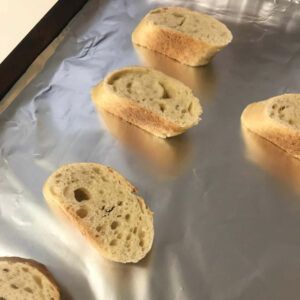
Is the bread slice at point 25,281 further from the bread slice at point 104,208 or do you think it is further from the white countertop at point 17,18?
the white countertop at point 17,18

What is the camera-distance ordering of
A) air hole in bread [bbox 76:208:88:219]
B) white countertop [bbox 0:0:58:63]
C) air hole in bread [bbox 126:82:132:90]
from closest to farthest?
air hole in bread [bbox 76:208:88:219] → air hole in bread [bbox 126:82:132:90] → white countertop [bbox 0:0:58:63]

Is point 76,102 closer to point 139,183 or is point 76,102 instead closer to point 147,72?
point 147,72

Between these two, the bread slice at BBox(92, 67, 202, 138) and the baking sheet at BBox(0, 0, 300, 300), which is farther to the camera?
the bread slice at BBox(92, 67, 202, 138)

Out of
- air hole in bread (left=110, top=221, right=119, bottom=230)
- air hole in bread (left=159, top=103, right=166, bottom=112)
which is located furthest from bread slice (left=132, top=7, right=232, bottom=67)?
air hole in bread (left=110, top=221, right=119, bottom=230)

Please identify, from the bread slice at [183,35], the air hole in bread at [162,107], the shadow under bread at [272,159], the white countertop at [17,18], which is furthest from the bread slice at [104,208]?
the white countertop at [17,18]

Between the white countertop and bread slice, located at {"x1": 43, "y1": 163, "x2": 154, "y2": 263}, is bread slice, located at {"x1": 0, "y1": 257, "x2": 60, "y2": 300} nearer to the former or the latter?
bread slice, located at {"x1": 43, "y1": 163, "x2": 154, "y2": 263}

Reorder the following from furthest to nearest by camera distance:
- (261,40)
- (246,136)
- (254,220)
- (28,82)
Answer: (261,40)
(28,82)
(246,136)
(254,220)

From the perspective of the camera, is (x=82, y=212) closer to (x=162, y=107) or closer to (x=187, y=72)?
(x=162, y=107)

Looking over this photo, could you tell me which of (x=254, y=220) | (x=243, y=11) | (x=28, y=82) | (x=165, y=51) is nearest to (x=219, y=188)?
(x=254, y=220)
